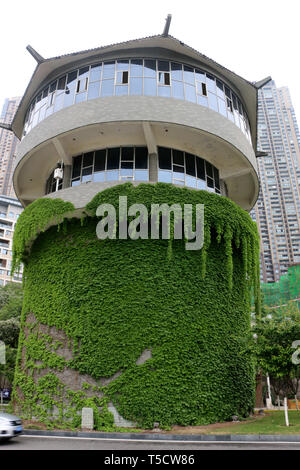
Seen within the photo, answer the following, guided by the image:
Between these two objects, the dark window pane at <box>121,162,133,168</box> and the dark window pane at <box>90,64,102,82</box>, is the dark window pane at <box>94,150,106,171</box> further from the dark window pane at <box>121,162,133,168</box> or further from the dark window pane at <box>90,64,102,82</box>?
the dark window pane at <box>90,64,102,82</box>

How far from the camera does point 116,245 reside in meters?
15.6

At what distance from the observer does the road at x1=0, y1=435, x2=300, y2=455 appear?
30.0 feet

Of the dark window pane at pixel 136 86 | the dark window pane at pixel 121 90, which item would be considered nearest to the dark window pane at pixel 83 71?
the dark window pane at pixel 121 90

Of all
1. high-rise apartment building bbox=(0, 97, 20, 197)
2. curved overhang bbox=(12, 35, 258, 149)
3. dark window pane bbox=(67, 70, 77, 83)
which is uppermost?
high-rise apartment building bbox=(0, 97, 20, 197)

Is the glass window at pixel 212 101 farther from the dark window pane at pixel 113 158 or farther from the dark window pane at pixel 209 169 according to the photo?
the dark window pane at pixel 113 158

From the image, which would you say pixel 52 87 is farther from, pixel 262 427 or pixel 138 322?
pixel 262 427

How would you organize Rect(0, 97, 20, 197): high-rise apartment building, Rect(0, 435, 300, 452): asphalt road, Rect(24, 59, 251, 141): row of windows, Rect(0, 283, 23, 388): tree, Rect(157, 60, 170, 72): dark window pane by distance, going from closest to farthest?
Rect(0, 435, 300, 452): asphalt road, Rect(24, 59, 251, 141): row of windows, Rect(157, 60, 170, 72): dark window pane, Rect(0, 283, 23, 388): tree, Rect(0, 97, 20, 197): high-rise apartment building

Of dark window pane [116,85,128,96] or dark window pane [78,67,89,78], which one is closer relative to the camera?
dark window pane [116,85,128,96]

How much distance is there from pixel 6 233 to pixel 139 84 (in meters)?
72.3

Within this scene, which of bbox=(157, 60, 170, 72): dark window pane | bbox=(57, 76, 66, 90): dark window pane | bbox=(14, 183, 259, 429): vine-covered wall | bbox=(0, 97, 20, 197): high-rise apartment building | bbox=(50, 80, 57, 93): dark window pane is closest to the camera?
bbox=(14, 183, 259, 429): vine-covered wall

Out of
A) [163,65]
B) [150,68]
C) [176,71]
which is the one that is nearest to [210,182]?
[176,71]

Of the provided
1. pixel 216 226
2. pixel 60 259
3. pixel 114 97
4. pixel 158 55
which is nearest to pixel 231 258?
pixel 216 226

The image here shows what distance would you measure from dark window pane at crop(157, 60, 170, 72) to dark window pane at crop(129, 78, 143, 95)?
1208mm

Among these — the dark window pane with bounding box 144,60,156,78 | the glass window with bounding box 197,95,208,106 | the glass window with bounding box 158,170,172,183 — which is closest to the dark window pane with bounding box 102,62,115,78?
the dark window pane with bounding box 144,60,156,78
